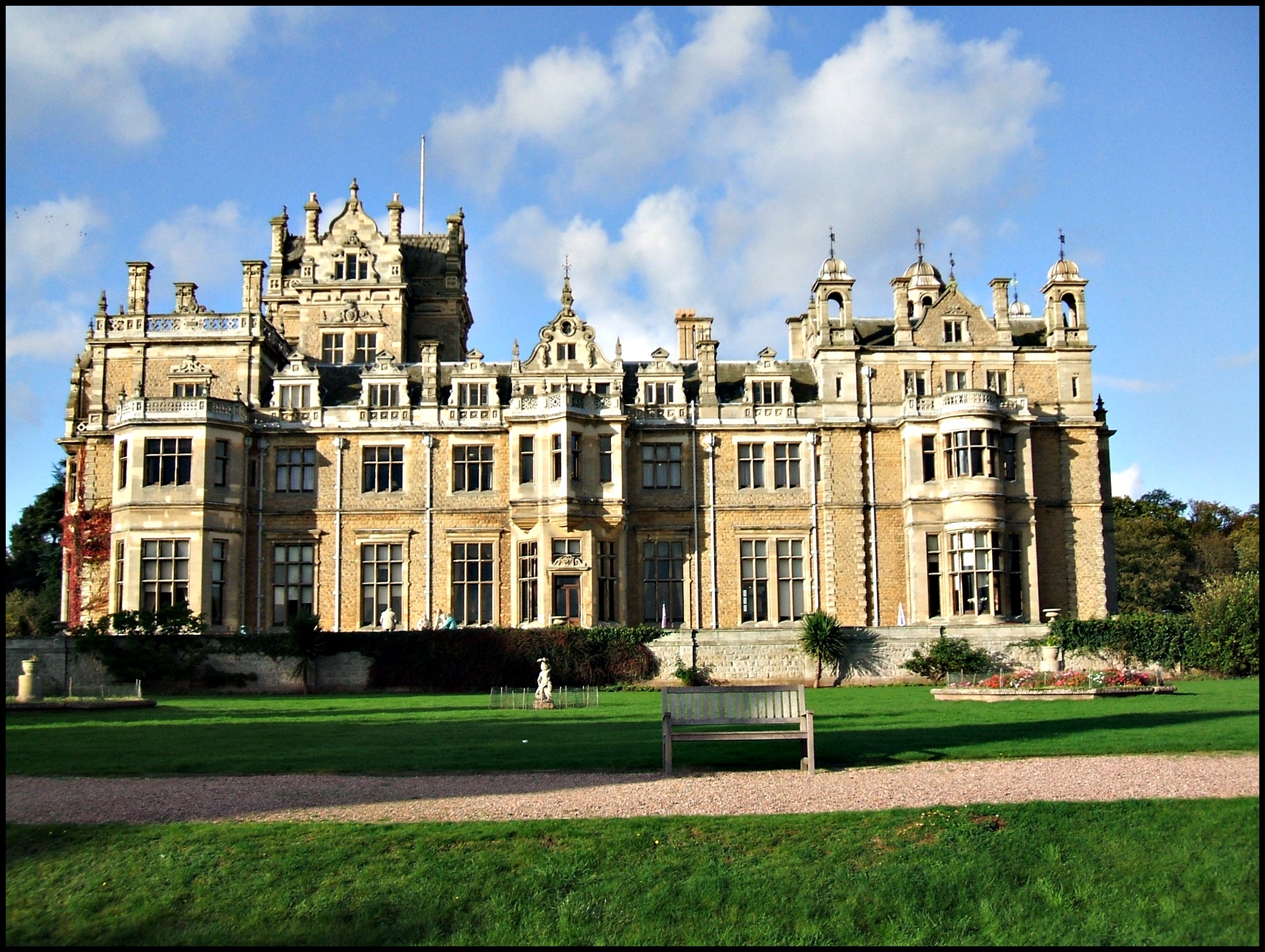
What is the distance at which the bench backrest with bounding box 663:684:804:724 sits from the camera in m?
15.8

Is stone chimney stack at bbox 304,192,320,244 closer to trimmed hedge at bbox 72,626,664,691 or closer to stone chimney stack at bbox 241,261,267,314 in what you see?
stone chimney stack at bbox 241,261,267,314

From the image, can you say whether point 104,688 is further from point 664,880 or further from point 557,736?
point 664,880

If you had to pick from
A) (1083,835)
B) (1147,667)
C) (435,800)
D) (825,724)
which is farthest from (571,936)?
(1147,667)

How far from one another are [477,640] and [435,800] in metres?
20.6

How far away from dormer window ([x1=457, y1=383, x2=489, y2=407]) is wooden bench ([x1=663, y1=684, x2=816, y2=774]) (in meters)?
24.9

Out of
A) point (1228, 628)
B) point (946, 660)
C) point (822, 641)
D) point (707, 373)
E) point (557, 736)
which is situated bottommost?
point (557, 736)

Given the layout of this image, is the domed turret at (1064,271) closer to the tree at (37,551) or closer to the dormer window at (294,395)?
the dormer window at (294,395)

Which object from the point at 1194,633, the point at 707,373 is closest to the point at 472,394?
the point at 707,373

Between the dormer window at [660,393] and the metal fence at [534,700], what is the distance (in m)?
12.3

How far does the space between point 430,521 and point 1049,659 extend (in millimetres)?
18581

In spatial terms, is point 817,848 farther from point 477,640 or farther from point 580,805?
point 477,640

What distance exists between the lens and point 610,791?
1402 centimetres

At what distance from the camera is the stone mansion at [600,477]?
37.8 m

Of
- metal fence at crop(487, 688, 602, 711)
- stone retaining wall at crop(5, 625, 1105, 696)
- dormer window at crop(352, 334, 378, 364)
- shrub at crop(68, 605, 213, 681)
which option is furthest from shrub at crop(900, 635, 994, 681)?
dormer window at crop(352, 334, 378, 364)
